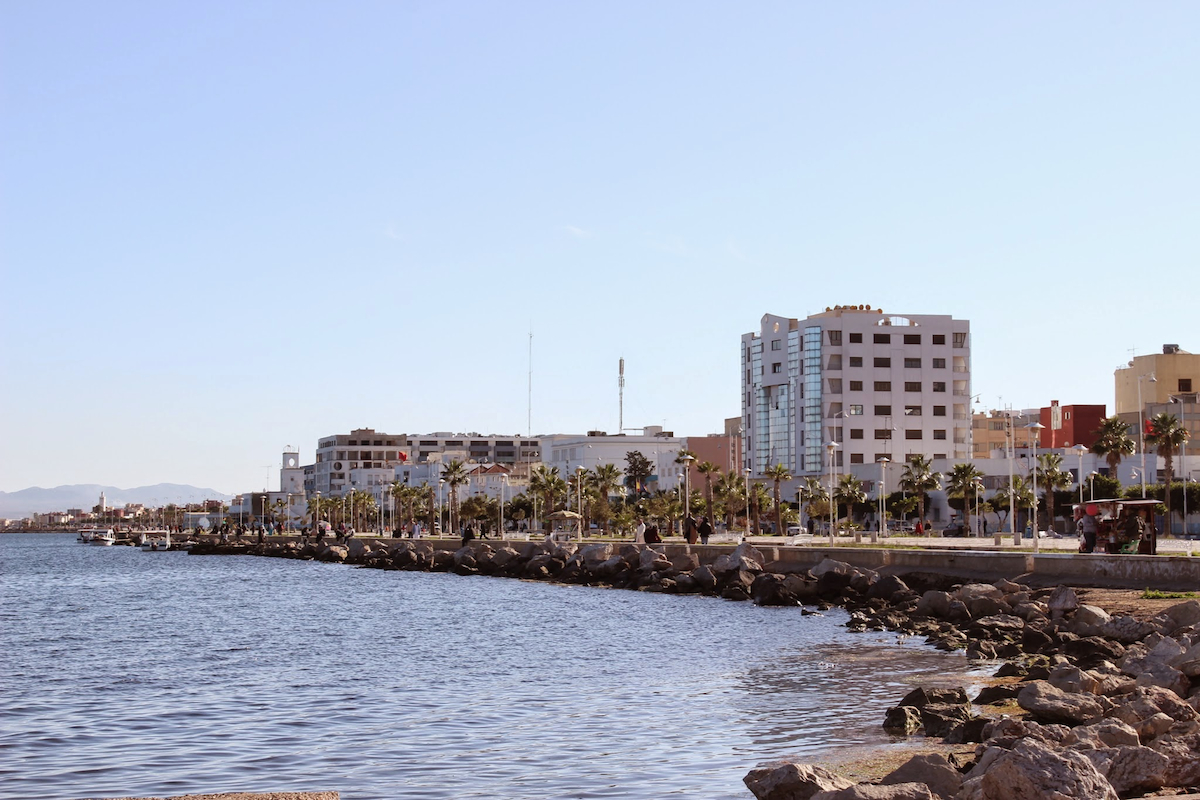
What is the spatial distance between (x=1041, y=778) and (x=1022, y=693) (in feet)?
23.0

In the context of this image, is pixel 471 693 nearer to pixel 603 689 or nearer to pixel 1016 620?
pixel 603 689

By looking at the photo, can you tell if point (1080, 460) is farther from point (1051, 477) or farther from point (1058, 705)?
point (1058, 705)

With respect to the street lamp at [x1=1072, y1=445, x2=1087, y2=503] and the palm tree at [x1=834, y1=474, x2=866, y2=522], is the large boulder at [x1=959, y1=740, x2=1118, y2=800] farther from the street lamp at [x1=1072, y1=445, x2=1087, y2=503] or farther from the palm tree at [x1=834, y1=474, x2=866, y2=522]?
the palm tree at [x1=834, y1=474, x2=866, y2=522]

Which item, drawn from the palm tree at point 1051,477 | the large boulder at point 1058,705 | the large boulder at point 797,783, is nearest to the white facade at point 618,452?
the palm tree at point 1051,477

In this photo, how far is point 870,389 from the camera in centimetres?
14125

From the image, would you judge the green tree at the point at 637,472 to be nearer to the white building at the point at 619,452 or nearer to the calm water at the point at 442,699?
the white building at the point at 619,452

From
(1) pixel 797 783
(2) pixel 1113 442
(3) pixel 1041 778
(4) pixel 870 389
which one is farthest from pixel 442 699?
(4) pixel 870 389

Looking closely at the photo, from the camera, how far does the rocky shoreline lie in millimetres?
11555

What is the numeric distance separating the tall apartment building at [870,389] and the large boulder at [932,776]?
126 meters

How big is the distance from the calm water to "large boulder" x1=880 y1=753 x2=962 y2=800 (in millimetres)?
2730

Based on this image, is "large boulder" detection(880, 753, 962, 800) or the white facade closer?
"large boulder" detection(880, 753, 962, 800)

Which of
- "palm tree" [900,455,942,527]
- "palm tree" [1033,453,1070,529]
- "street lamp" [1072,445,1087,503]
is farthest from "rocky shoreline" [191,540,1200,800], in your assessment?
"palm tree" [900,455,942,527]

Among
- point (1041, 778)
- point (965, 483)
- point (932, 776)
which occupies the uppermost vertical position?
point (965, 483)

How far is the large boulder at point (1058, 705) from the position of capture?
17125mm
